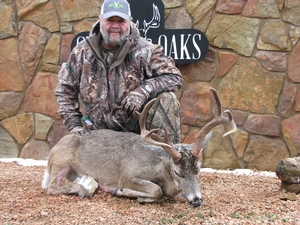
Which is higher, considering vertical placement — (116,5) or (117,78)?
(116,5)

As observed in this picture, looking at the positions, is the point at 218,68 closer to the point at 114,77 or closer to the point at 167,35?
the point at 167,35

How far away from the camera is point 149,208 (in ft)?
15.6

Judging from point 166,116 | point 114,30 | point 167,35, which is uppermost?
point 114,30

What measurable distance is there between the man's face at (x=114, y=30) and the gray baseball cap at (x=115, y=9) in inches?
2.8

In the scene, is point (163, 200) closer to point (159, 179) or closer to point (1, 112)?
point (159, 179)

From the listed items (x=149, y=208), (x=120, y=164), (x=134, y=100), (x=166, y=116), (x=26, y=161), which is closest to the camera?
(x=149, y=208)

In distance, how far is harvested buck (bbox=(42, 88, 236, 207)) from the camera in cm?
474

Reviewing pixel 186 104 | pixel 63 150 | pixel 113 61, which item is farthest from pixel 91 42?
pixel 186 104

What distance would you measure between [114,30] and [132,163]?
56.7 inches

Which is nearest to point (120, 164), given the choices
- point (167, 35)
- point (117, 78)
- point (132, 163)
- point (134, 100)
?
point (132, 163)

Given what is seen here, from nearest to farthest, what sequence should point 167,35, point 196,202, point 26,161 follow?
point 196,202, point 167,35, point 26,161

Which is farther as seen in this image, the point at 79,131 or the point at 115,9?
the point at 79,131

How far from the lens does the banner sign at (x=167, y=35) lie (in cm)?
738

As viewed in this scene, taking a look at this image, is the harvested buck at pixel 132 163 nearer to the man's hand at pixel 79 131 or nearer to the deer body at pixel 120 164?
the deer body at pixel 120 164
